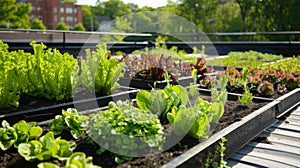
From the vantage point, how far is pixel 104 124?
6.12ft

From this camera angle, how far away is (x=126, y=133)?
1.84m

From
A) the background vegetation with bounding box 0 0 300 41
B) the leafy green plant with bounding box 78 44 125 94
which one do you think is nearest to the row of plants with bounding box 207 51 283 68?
the leafy green plant with bounding box 78 44 125 94

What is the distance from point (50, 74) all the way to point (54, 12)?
2281 inches

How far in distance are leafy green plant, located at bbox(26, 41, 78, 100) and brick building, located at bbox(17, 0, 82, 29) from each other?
5649 centimetres

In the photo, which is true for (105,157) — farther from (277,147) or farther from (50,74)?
(277,147)

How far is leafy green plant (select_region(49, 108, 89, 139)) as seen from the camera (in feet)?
6.88

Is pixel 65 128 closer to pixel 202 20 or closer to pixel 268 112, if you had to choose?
pixel 268 112

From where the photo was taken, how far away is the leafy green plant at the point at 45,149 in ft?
5.51

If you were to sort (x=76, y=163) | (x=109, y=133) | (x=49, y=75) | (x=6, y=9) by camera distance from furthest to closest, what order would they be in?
(x=6, y=9) → (x=49, y=75) → (x=109, y=133) → (x=76, y=163)

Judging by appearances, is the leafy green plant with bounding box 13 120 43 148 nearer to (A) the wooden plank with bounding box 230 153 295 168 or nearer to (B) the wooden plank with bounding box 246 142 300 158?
(A) the wooden plank with bounding box 230 153 295 168

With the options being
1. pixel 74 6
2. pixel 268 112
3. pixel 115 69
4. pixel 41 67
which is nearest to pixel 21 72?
pixel 41 67

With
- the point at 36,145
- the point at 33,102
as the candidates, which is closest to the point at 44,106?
the point at 33,102

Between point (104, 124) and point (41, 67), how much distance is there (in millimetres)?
1156

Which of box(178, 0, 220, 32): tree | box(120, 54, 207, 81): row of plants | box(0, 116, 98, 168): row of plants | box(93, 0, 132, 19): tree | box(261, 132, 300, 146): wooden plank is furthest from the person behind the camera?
box(93, 0, 132, 19): tree
